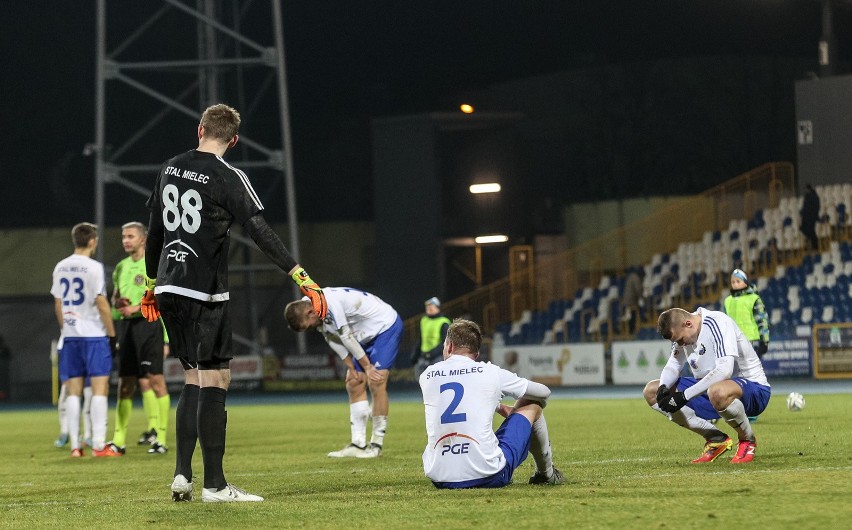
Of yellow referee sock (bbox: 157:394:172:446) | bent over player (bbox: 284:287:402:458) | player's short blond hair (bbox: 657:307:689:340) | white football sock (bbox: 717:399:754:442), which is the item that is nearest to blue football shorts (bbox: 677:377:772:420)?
→ white football sock (bbox: 717:399:754:442)

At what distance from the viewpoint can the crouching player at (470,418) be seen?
8.41 metres

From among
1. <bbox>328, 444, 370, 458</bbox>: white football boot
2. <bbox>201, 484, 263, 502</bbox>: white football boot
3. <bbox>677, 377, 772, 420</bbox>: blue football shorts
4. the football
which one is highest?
<bbox>677, 377, 772, 420</bbox>: blue football shorts

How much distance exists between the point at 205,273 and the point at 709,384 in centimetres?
395

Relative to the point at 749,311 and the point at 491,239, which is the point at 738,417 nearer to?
the point at 749,311

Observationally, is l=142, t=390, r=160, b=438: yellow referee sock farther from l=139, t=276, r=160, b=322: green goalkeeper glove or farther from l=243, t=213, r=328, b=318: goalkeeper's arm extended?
l=243, t=213, r=328, b=318: goalkeeper's arm extended

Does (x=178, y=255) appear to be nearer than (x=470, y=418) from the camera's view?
Yes

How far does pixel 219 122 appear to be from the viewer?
8.29 metres

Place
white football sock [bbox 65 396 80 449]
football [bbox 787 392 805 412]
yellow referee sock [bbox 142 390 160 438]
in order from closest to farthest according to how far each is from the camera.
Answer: white football sock [bbox 65 396 80 449]
yellow referee sock [bbox 142 390 160 438]
football [bbox 787 392 805 412]

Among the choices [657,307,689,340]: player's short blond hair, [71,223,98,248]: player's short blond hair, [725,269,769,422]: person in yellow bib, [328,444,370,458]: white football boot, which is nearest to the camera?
[657,307,689,340]: player's short blond hair

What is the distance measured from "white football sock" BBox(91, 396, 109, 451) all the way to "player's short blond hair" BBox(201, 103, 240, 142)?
631 cm

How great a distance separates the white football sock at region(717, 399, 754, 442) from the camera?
1018 centimetres

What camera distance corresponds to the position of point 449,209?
140 ft

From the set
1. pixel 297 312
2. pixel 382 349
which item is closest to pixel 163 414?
pixel 382 349

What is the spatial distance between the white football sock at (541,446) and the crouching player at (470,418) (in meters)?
0.07
